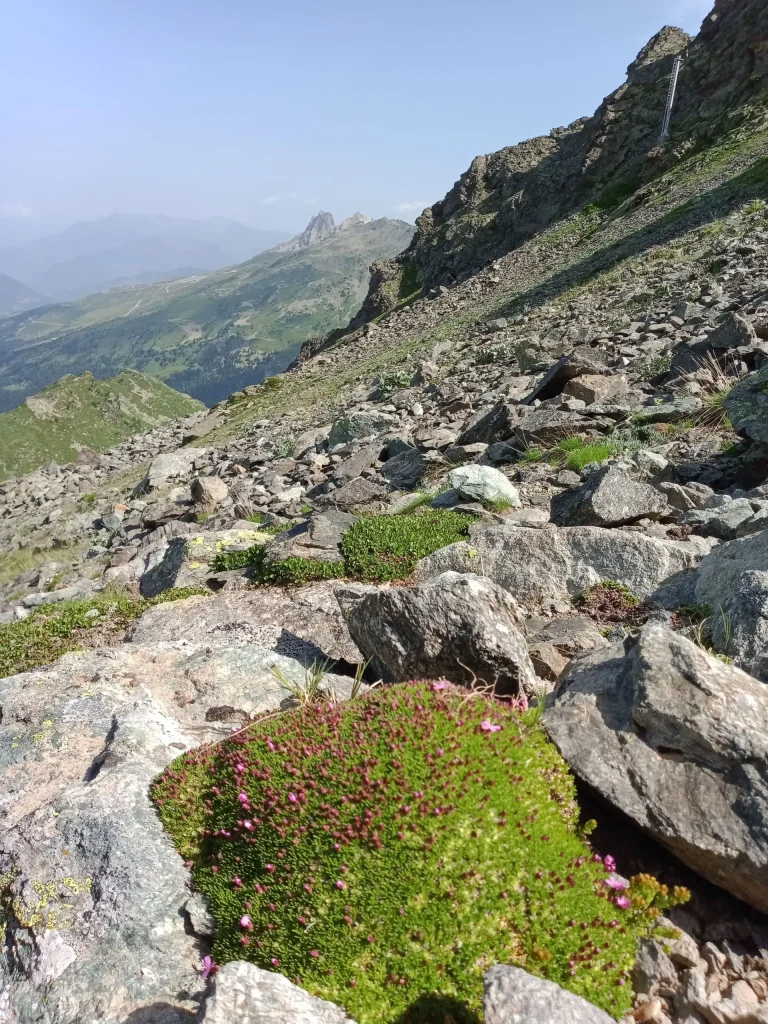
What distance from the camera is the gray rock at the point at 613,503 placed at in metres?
9.34

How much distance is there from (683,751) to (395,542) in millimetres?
6133

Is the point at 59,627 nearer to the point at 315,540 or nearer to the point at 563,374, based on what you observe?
the point at 315,540

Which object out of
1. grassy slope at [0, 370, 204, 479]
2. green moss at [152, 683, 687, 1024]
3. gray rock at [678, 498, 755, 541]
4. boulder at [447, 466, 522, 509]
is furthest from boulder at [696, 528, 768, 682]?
grassy slope at [0, 370, 204, 479]

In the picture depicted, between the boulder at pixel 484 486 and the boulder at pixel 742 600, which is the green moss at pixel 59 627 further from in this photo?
the boulder at pixel 742 600

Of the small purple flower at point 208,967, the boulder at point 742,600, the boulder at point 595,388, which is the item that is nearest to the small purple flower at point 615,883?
the boulder at point 742,600

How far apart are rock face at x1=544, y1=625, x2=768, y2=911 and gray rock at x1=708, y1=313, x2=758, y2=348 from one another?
1314 cm

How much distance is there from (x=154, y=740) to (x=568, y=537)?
5532 millimetres

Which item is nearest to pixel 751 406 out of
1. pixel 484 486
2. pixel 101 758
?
pixel 484 486

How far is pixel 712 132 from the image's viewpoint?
173 feet

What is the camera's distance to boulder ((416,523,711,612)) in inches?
300

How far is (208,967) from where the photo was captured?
377 centimetres

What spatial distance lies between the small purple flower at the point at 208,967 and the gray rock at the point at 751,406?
9807mm

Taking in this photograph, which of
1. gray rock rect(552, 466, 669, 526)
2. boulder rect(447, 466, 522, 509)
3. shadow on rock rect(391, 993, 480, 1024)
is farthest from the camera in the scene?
boulder rect(447, 466, 522, 509)

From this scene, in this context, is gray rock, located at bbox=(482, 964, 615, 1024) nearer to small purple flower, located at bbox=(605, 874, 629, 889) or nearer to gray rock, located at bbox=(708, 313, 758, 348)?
small purple flower, located at bbox=(605, 874, 629, 889)
